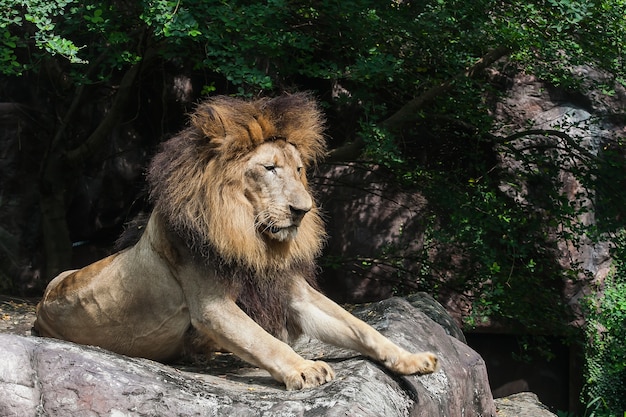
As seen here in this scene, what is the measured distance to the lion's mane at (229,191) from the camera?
3980 millimetres

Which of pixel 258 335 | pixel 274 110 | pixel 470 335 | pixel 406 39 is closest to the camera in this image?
pixel 258 335

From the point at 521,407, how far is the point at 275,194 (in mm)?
5313

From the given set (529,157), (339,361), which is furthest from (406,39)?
(339,361)

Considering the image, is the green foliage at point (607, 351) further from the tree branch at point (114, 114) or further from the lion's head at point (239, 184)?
the lion's head at point (239, 184)

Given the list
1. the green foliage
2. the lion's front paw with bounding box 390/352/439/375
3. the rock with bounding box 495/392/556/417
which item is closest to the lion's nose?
the lion's front paw with bounding box 390/352/439/375

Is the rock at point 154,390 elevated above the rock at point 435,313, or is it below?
above

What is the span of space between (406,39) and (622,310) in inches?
160

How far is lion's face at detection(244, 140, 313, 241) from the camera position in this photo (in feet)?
12.9

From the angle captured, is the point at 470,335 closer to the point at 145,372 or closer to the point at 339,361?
the point at 339,361

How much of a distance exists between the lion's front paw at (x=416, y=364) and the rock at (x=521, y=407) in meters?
3.96

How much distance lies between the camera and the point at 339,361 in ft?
13.7

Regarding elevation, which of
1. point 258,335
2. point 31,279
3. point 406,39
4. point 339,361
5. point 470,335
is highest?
point 406,39

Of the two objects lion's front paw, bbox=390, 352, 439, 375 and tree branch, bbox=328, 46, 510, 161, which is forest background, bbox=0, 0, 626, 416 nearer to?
tree branch, bbox=328, 46, 510, 161

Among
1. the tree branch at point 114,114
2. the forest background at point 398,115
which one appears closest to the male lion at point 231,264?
the forest background at point 398,115
